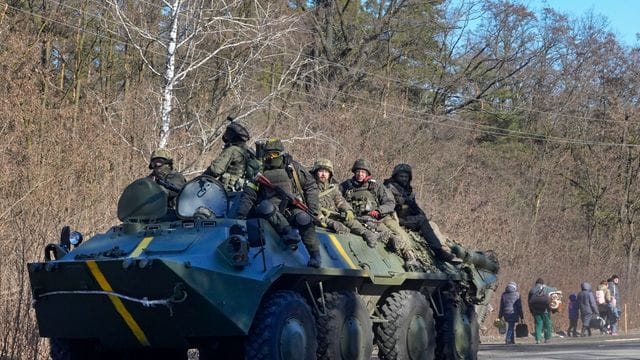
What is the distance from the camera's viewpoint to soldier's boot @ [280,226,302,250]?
1219 cm

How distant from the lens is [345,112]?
118 feet

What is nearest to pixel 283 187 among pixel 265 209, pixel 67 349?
pixel 265 209

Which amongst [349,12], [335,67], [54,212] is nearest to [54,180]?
[54,212]

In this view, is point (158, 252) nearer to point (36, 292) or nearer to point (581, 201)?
point (36, 292)

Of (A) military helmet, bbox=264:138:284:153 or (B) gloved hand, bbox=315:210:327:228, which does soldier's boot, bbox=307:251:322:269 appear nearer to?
(B) gloved hand, bbox=315:210:327:228

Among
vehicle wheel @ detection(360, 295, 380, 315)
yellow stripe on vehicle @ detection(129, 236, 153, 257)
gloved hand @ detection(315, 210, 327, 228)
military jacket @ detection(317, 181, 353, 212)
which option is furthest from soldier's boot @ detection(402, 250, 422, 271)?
yellow stripe on vehicle @ detection(129, 236, 153, 257)

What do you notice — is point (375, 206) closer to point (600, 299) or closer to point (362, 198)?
point (362, 198)

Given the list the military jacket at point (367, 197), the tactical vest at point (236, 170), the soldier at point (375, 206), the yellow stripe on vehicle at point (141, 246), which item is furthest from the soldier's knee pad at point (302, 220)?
the military jacket at point (367, 197)

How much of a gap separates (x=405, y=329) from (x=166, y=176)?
139 inches

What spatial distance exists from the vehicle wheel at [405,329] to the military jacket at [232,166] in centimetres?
256

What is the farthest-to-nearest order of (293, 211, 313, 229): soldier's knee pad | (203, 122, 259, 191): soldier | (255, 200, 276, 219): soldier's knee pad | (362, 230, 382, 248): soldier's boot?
(362, 230, 382, 248): soldier's boot, (203, 122, 259, 191): soldier, (293, 211, 313, 229): soldier's knee pad, (255, 200, 276, 219): soldier's knee pad

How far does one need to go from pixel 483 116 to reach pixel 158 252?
36.8 metres

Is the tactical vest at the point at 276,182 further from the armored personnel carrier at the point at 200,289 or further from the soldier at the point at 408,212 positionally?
the soldier at the point at 408,212

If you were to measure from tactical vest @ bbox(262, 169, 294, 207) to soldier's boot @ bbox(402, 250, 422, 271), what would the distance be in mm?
2581
